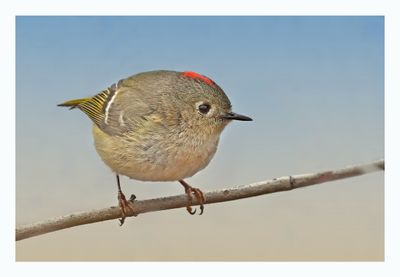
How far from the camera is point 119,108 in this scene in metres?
2.50

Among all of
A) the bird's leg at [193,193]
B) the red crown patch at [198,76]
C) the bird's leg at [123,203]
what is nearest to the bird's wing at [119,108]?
the red crown patch at [198,76]

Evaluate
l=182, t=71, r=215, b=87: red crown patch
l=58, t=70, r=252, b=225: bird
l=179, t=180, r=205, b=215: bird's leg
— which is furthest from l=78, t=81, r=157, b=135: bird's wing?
l=179, t=180, r=205, b=215: bird's leg

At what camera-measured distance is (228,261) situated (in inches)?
106

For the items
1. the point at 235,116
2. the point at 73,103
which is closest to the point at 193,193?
the point at 235,116

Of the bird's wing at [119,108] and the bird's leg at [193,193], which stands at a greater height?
the bird's wing at [119,108]

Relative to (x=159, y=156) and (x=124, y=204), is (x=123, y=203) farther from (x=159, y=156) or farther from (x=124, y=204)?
(x=159, y=156)

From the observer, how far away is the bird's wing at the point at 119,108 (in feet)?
7.82

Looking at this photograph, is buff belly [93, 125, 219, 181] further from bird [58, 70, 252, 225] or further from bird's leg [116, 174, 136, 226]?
bird's leg [116, 174, 136, 226]

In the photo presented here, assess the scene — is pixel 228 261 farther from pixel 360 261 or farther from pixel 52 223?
pixel 52 223

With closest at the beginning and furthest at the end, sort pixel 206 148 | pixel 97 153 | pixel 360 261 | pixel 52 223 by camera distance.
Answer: pixel 52 223
pixel 206 148
pixel 97 153
pixel 360 261

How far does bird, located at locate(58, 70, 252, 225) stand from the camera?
2.28 metres

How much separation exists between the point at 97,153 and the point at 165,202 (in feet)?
1.32

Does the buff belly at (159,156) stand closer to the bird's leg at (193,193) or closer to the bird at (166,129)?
the bird at (166,129)

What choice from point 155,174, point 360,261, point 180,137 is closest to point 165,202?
point 155,174
